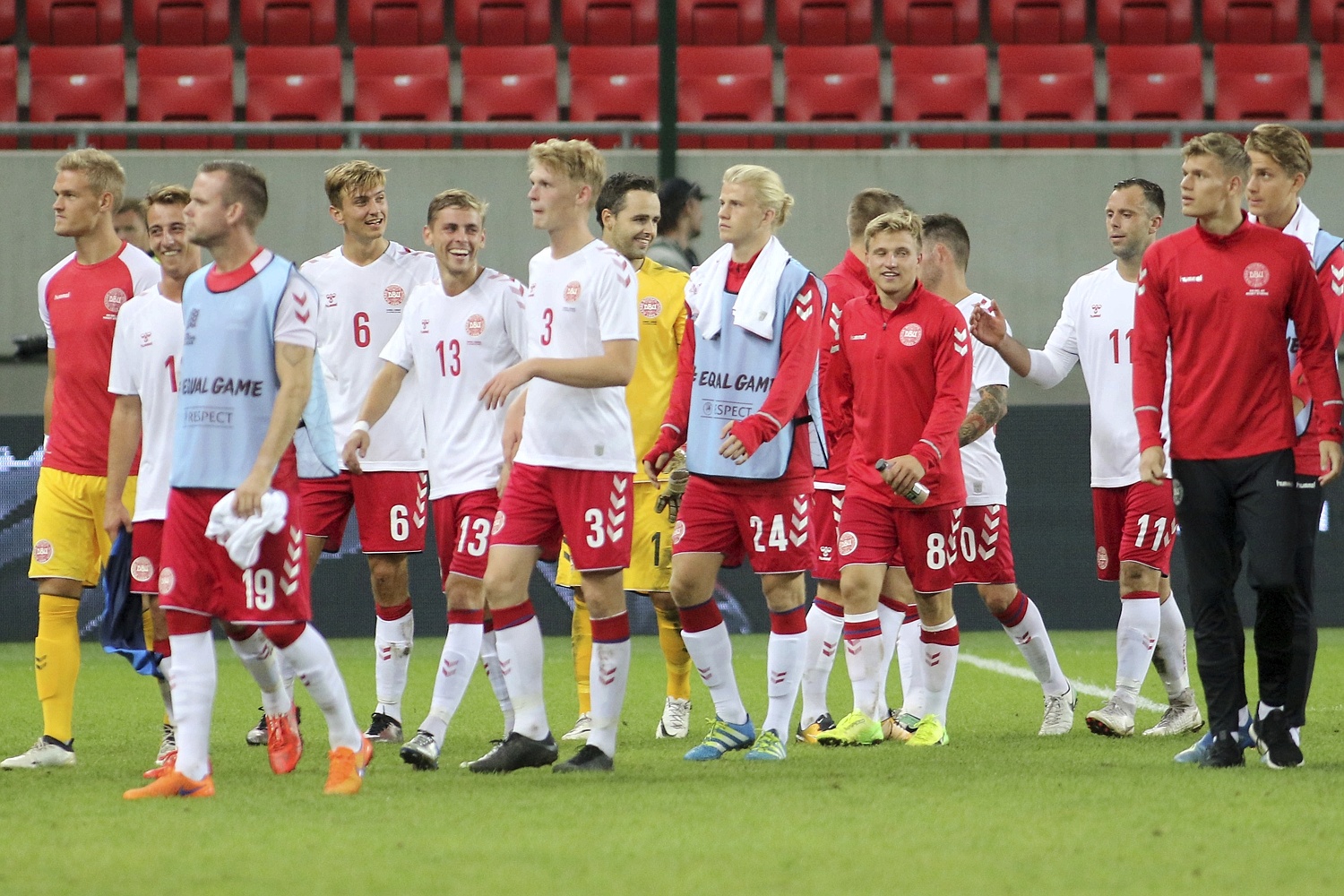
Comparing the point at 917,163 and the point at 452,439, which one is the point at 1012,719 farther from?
the point at 917,163

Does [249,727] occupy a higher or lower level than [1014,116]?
lower

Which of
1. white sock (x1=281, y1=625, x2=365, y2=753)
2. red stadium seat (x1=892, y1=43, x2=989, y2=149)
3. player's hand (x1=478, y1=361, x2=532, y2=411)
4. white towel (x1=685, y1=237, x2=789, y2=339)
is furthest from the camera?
red stadium seat (x1=892, y1=43, x2=989, y2=149)

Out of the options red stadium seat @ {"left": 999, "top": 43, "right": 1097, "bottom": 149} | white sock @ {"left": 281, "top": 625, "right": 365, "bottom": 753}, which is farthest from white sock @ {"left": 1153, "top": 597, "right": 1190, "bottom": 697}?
red stadium seat @ {"left": 999, "top": 43, "right": 1097, "bottom": 149}

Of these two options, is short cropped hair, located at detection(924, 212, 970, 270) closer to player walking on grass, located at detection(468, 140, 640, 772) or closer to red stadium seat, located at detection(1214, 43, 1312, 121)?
player walking on grass, located at detection(468, 140, 640, 772)

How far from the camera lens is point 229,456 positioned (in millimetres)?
5406

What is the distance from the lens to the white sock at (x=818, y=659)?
7.22 meters

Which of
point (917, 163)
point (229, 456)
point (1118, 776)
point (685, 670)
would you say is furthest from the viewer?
point (917, 163)

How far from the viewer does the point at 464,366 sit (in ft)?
21.6

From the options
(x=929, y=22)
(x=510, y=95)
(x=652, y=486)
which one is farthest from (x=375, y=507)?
(x=929, y=22)

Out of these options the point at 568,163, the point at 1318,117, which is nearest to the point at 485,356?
the point at 568,163

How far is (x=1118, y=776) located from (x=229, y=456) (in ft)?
9.91

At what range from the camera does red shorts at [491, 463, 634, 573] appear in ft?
19.3

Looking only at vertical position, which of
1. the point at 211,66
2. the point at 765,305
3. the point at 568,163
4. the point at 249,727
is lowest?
the point at 249,727

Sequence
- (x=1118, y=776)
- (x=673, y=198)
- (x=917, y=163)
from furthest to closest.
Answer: (x=917, y=163) < (x=673, y=198) < (x=1118, y=776)
